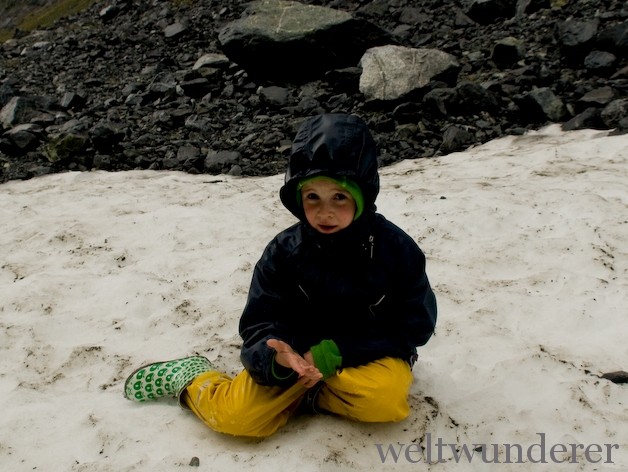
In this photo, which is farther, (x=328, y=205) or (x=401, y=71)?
(x=401, y=71)

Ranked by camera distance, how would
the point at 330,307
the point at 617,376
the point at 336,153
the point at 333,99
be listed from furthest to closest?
1. the point at 333,99
2. the point at 617,376
3. the point at 330,307
4. the point at 336,153

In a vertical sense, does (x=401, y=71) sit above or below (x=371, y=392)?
below

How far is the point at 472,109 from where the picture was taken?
9.45m

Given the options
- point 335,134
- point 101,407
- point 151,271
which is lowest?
point 151,271

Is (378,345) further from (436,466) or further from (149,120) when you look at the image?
(149,120)

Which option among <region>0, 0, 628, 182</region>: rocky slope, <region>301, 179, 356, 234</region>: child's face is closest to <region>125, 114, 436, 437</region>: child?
<region>301, 179, 356, 234</region>: child's face

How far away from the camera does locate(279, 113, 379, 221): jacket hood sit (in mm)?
3047

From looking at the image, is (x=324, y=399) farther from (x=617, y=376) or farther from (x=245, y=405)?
(x=617, y=376)

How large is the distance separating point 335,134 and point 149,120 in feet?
28.5

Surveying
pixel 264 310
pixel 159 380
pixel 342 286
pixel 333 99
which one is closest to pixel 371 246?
pixel 342 286

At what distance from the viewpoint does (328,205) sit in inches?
125

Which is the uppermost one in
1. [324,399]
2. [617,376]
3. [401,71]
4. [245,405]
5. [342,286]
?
[342,286]

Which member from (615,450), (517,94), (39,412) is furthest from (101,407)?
(517,94)

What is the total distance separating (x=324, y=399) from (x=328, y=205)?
1.16m
